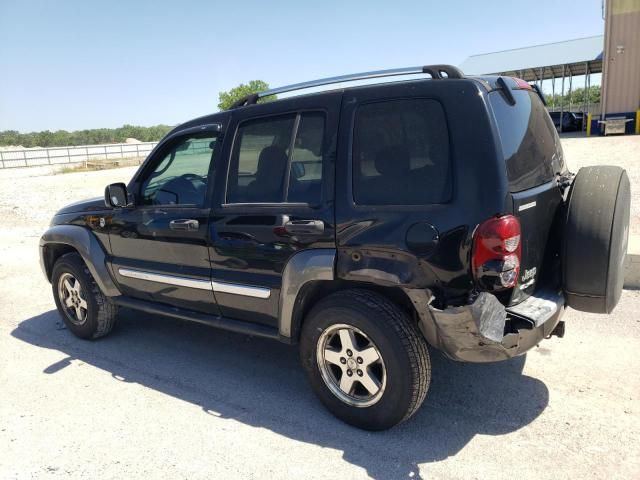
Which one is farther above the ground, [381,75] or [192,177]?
[381,75]

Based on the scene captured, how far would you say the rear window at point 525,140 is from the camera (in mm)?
2744

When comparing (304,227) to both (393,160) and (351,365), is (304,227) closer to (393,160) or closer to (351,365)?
(393,160)

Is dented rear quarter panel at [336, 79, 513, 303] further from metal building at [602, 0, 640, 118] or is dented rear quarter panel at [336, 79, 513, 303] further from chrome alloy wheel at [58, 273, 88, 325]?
metal building at [602, 0, 640, 118]

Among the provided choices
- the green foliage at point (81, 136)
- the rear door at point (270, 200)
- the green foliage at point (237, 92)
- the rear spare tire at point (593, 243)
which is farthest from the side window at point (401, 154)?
the green foliage at point (81, 136)

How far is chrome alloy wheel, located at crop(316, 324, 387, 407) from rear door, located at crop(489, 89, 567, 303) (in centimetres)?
88

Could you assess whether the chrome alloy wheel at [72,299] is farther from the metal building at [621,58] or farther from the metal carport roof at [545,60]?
the metal carport roof at [545,60]

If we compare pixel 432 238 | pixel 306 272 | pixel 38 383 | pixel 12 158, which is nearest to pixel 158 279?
pixel 38 383

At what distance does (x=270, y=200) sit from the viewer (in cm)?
339

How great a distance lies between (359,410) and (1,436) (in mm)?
2284

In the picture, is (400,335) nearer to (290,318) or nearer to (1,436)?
(290,318)

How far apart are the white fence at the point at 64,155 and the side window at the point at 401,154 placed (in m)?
32.6

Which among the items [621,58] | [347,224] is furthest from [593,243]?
[621,58]

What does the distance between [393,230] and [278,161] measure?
1012 millimetres

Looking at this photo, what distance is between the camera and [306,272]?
3.11 meters
